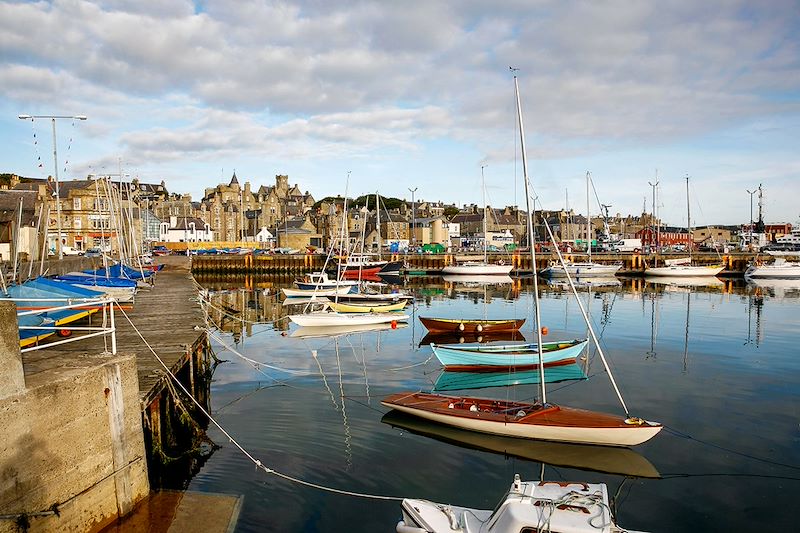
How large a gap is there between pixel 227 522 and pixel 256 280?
67534 mm

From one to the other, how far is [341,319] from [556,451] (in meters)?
22.5

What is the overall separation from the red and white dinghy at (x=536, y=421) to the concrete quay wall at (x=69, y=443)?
28.7ft

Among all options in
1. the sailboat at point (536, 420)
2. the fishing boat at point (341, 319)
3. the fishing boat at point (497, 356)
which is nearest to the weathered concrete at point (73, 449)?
the sailboat at point (536, 420)

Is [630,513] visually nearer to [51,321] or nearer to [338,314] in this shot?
[51,321]

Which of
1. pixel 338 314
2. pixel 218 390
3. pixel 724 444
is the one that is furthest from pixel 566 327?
pixel 218 390

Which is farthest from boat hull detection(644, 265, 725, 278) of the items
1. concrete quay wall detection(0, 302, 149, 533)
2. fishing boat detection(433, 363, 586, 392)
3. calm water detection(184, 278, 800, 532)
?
concrete quay wall detection(0, 302, 149, 533)

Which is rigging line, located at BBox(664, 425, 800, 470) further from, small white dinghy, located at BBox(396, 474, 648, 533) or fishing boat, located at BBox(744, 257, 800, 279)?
fishing boat, located at BBox(744, 257, 800, 279)

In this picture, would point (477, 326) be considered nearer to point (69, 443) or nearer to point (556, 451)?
point (556, 451)

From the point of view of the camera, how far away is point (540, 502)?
973 centimetres

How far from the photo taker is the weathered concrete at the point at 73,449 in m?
8.60

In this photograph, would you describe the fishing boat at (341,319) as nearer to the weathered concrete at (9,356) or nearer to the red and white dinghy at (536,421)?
the red and white dinghy at (536,421)

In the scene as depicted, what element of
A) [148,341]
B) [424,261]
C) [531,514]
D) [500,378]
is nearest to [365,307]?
[500,378]

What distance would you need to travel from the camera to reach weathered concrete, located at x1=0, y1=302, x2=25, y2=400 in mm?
8438

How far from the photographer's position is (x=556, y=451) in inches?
640
